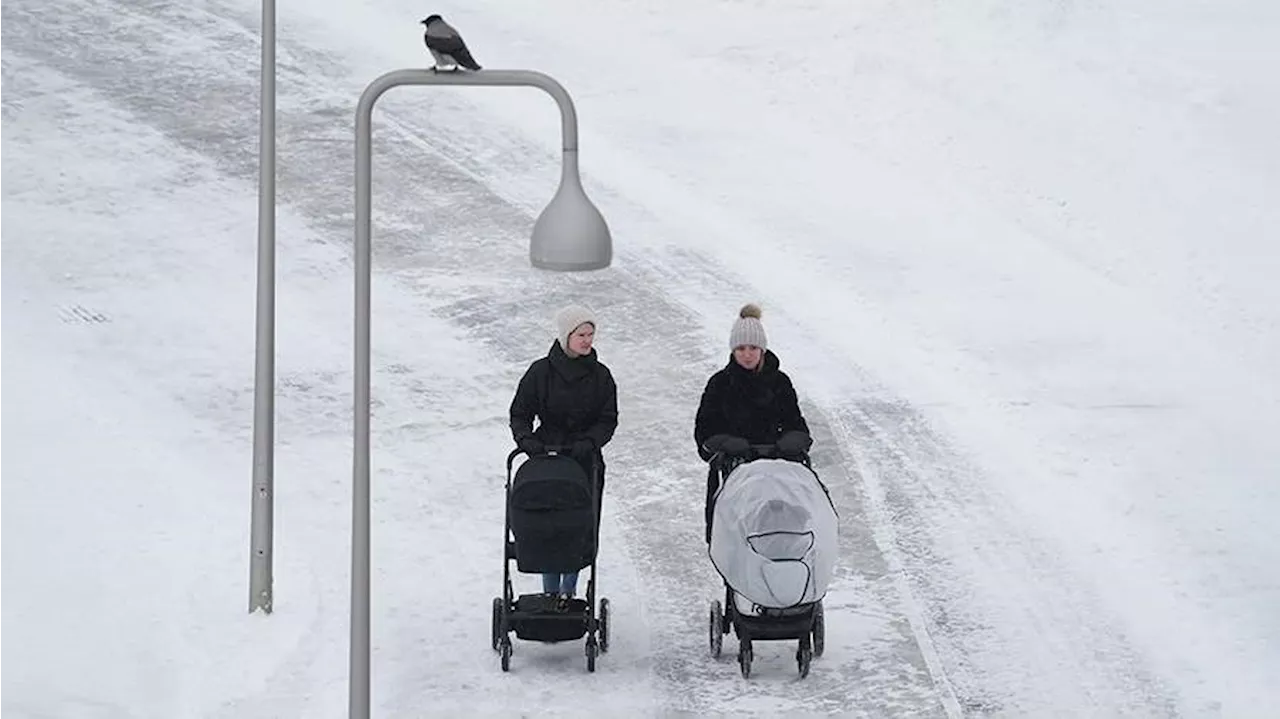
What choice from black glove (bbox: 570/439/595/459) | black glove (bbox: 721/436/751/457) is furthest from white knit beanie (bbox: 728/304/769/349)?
black glove (bbox: 570/439/595/459)

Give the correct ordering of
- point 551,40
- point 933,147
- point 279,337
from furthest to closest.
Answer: point 551,40 → point 933,147 → point 279,337

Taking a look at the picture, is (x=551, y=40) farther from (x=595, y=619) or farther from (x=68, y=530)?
(x=595, y=619)

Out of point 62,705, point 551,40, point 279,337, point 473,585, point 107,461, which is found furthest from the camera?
point 551,40

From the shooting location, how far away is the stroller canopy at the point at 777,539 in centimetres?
1298

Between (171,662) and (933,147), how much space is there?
42.7ft

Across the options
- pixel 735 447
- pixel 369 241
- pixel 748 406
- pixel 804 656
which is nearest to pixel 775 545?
pixel 735 447

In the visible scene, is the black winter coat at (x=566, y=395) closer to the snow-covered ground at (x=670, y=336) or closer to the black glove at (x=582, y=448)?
the black glove at (x=582, y=448)

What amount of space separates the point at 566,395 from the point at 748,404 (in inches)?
44.3

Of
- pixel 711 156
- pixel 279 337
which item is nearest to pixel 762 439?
pixel 279 337

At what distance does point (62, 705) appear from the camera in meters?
13.3

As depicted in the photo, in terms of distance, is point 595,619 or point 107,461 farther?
point 107,461

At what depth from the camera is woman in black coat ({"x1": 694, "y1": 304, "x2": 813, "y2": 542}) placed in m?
13.7

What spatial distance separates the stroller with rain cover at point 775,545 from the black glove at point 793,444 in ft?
0.24

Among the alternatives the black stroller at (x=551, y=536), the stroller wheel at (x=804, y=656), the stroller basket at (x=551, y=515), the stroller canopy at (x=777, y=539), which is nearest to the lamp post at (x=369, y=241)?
the black stroller at (x=551, y=536)
